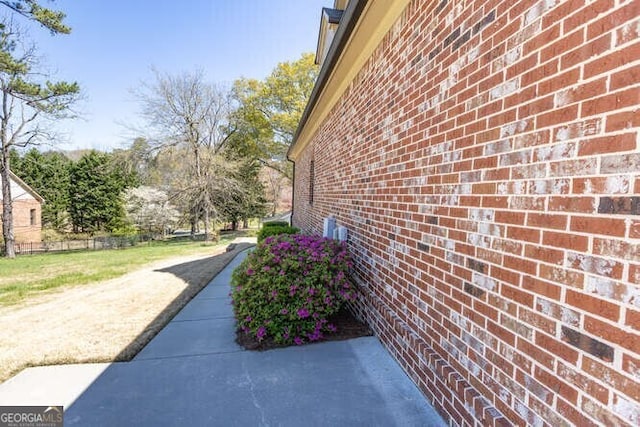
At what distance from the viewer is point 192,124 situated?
2011 centimetres

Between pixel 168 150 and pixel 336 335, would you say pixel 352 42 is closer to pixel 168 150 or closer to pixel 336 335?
pixel 336 335

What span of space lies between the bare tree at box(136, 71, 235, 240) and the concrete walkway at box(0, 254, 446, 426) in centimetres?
1836

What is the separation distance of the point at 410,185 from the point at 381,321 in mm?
1485

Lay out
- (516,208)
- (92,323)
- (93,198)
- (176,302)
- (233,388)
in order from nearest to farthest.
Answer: (516,208), (233,388), (92,323), (176,302), (93,198)

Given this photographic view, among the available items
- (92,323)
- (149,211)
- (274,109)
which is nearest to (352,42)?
(92,323)

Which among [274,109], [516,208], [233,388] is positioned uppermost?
Answer: [274,109]

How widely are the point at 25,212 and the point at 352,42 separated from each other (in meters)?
30.1

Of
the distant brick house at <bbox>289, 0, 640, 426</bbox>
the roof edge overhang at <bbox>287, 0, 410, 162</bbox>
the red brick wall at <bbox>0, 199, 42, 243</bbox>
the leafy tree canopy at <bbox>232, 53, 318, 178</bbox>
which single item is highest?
the leafy tree canopy at <bbox>232, 53, 318, 178</bbox>

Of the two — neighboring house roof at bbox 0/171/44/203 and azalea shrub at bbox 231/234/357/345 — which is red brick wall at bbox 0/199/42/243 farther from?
azalea shrub at bbox 231/234/357/345

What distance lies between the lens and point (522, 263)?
1.52 m

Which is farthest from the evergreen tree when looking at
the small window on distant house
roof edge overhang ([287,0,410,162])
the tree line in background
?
roof edge overhang ([287,0,410,162])

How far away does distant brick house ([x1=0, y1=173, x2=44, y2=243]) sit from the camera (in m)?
23.4

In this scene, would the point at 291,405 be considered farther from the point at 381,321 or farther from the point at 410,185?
the point at 410,185

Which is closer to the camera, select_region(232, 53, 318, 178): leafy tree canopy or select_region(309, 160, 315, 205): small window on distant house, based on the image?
select_region(309, 160, 315, 205): small window on distant house
